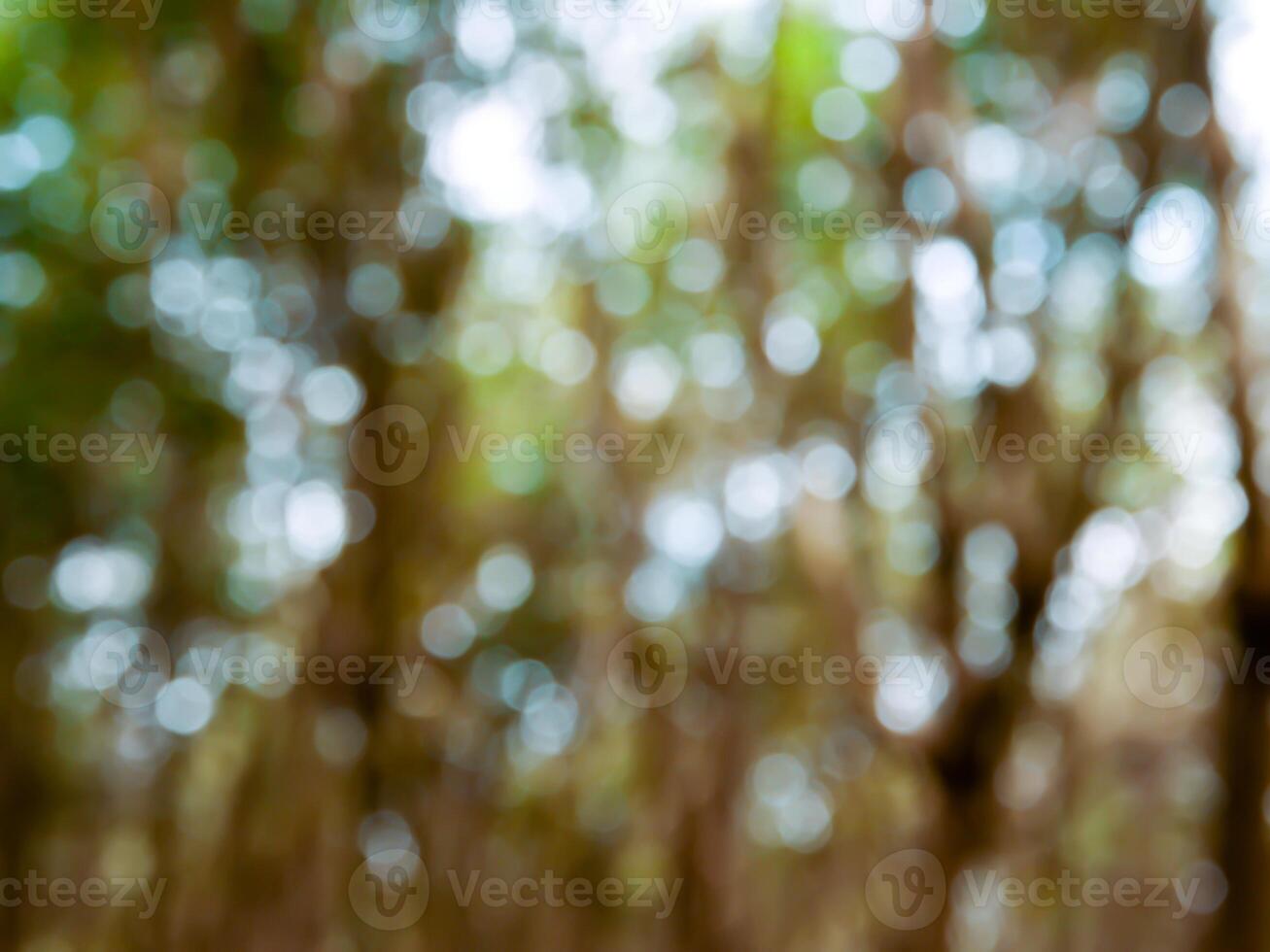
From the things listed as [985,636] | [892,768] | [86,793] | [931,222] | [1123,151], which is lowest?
[86,793]

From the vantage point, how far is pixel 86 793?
2002 mm

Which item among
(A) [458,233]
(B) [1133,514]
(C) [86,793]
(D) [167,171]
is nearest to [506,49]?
(A) [458,233]

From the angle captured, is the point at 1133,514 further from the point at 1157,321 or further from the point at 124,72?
the point at 124,72

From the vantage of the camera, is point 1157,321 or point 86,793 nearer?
point 1157,321

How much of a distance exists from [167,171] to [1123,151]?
4.93 ft

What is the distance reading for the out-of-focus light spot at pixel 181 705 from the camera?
192cm
